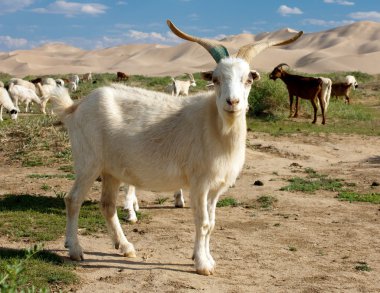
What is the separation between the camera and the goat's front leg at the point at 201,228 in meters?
5.73

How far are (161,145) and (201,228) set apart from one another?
3.16 feet

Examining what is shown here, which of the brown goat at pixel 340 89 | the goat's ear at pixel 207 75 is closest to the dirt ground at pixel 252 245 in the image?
the goat's ear at pixel 207 75

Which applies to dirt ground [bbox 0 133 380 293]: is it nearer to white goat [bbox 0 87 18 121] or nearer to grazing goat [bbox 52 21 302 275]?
grazing goat [bbox 52 21 302 275]

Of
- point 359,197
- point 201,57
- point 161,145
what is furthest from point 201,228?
point 201,57

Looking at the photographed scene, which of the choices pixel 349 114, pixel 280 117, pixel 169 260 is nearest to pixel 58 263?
pixel 169 260

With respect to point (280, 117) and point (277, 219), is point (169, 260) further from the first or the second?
point (280, 117)

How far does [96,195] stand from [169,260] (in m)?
3.44

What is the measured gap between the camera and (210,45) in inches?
231

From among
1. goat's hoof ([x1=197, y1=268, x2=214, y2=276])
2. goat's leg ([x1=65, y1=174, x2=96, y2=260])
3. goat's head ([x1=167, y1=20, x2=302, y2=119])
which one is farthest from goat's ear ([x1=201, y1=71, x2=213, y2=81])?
goat's hoof ([x1=197, y1=268, x2=214, y2=276])

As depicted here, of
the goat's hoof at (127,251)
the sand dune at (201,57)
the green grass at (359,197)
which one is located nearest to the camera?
the goat's hoof at (127,251)

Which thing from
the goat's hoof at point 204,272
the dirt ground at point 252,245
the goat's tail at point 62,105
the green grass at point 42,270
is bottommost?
the dirt ground at point 252,245

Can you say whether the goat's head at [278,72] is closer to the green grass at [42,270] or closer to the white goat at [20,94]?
the white goat at [20,94]

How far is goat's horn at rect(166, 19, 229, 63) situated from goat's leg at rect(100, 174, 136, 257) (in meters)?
1.81

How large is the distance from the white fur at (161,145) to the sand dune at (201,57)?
61497 millimetres
